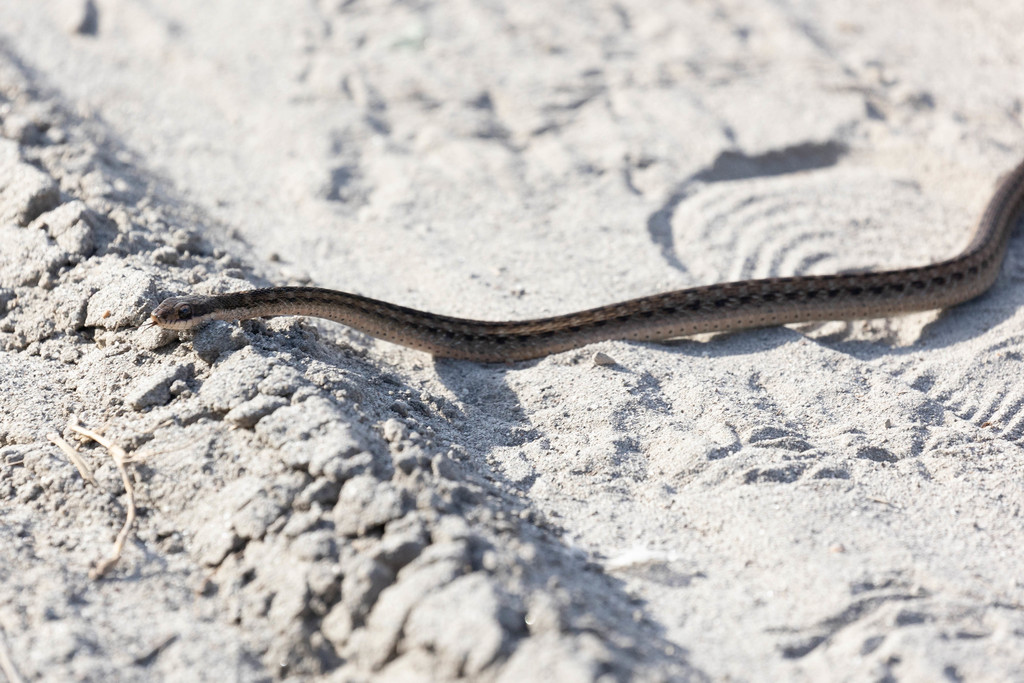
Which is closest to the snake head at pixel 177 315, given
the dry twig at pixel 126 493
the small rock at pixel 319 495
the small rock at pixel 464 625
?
the dry twig at pixel 126 493

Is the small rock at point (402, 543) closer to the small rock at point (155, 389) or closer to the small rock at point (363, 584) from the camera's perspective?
the small rock at point (363, 584)

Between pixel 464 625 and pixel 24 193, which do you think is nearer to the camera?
pixel 464 625

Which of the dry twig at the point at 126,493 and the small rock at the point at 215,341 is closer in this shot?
the dry twig at the point at 126,493

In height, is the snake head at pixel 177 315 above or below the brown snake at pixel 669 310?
above

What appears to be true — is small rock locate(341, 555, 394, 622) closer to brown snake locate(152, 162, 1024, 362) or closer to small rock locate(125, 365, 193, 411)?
small rock locate(125, 365, 193, 411)

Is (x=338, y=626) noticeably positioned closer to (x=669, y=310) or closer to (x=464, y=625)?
(x=464, y=625)

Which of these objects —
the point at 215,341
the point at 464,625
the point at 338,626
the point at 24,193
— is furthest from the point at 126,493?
the point at 24,193

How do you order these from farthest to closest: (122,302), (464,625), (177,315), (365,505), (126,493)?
1. (122,302)
2. (177,315)
3. (126,493)
4. (365,505)
5. (464,625)
